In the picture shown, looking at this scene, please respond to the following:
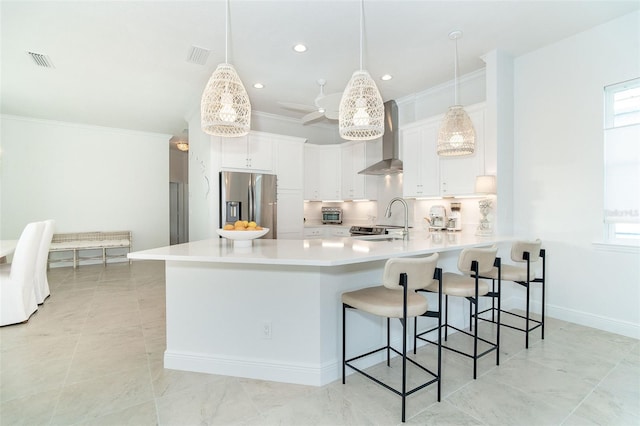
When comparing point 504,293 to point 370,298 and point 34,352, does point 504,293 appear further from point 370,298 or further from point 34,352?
point 34,352

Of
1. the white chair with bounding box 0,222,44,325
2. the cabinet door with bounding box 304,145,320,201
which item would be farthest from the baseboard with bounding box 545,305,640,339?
the white chair with bounding box 0,222,44,325

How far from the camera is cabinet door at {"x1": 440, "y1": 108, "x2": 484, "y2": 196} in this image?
367 centimetres

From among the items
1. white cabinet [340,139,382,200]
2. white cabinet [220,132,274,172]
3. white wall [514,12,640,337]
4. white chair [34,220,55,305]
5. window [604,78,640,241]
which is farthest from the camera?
white cabinet [340,139,382,200]

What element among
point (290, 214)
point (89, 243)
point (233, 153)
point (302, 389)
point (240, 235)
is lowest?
point (302, 389)

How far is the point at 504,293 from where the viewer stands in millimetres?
3594

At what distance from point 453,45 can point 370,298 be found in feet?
9.33

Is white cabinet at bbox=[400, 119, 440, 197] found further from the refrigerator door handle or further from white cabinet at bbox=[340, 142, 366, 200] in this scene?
the refrigerator door handle

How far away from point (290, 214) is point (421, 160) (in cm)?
228

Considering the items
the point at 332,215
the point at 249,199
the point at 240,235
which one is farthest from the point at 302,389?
the point at 332,215

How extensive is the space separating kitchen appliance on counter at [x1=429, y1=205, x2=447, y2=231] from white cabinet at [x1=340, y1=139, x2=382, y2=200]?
1.39m

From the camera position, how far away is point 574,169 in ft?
10.4

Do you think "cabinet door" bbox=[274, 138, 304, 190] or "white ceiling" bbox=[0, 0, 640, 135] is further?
"cabinet door" bbox=[274, 138, 304, 190]

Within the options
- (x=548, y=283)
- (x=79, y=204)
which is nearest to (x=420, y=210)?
(x=548, y=283)

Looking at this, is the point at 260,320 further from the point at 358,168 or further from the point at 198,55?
the point at 358,168
